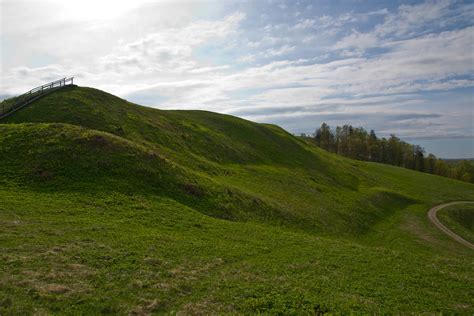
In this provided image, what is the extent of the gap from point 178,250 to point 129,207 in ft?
27.4

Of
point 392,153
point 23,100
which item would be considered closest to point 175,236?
point 23,100

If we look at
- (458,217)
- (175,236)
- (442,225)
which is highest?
(175,236)

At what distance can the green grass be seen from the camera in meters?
51.8

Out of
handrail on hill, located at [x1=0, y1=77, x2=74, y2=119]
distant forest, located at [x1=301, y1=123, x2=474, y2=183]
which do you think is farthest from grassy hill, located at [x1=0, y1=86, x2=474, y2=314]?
distant forest, located at [x1=301, y1=123, x2=474, y2=183]

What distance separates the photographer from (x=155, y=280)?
14.7 metres

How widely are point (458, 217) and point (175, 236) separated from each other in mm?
57417

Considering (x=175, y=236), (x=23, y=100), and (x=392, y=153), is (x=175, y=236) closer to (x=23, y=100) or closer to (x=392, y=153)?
(x=23, y=100)

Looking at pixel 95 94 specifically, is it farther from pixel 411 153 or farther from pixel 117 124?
pixel 411 153

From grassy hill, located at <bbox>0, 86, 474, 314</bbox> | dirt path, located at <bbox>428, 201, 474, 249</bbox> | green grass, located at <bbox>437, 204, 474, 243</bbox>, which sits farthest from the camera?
green grass, located at <bbox>437, 204, 474, 243</bbox>

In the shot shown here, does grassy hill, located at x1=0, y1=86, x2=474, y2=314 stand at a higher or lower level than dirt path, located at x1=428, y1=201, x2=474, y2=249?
higher

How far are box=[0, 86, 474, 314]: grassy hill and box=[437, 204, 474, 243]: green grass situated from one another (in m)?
4.30

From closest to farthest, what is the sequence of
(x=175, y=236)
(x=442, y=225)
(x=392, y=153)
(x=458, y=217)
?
(x=175, y=236)
(x=442, y=225)
(x=458, y=217)
(x=392, y=153)

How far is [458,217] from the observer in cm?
5875

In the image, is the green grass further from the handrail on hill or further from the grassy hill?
the handrail on hill
